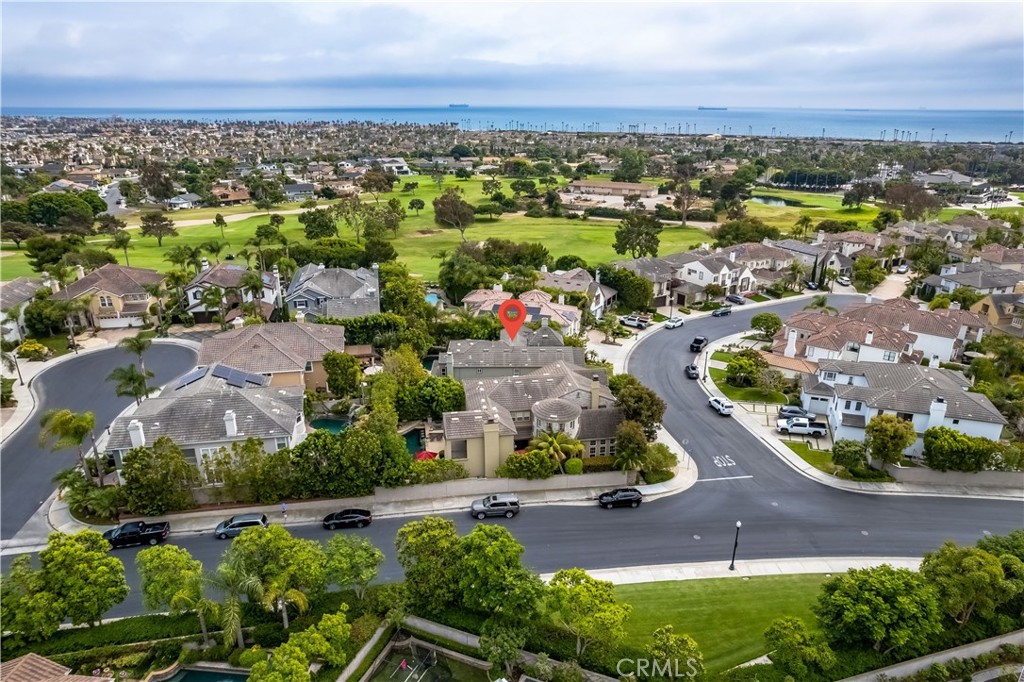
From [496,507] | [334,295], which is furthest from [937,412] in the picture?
[334,295]

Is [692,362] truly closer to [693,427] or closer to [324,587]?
A: [693,427]

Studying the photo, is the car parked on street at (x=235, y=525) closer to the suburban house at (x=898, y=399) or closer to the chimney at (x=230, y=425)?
the chimney at (x=230, y=425)

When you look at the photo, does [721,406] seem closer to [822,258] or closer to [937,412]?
[937,412]

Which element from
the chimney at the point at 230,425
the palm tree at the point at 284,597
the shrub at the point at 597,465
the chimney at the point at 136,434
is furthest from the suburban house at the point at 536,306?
the palm tree at the point at 284,597

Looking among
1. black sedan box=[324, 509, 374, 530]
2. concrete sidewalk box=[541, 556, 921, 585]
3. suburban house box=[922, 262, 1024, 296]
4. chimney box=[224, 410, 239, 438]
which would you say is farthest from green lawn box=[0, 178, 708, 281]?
concrete sidewalk box=[541, 556, 921, 585]

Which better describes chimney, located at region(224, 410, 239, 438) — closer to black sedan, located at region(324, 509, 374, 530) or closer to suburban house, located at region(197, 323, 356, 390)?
black sedan, located at region(324, 509, 374, 530)

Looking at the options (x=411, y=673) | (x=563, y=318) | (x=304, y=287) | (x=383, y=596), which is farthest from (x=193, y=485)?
(x=563, y=318)

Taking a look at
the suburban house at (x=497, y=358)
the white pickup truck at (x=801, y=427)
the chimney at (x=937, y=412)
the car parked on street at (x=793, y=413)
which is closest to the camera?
the chimney at (x=937, y=412)
